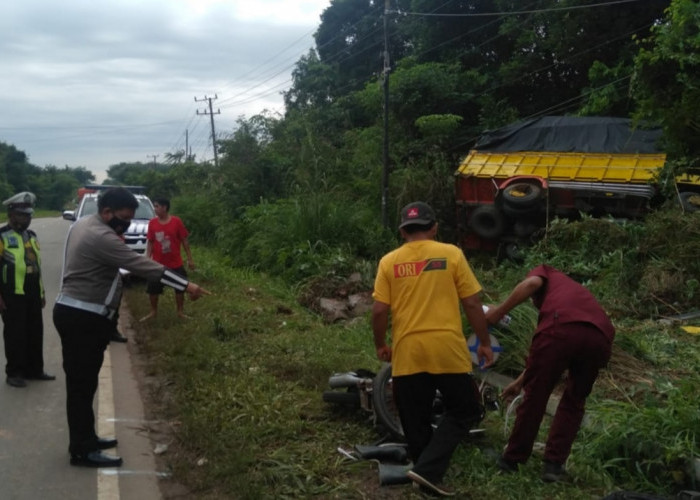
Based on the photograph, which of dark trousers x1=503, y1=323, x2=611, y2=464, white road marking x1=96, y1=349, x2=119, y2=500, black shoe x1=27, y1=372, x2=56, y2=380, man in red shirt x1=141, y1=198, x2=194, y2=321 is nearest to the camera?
dark trousers x1=503, y1=323, x2=611, y2=464

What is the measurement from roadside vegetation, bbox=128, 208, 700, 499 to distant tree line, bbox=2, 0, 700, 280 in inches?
102

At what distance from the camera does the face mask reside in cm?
502

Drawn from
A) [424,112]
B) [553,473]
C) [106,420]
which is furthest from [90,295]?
[424,112]

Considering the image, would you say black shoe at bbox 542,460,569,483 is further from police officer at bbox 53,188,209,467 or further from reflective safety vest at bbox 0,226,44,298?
reflective safety vest at bbox 0,226,44,298

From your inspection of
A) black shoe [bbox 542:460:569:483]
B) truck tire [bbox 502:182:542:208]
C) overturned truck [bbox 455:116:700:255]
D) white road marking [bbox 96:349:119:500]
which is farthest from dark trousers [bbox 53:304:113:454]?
truck tire [bbox 502:182:542:208]

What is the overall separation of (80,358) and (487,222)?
1150cm

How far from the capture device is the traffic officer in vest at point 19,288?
22.7 feet

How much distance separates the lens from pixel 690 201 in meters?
11.6

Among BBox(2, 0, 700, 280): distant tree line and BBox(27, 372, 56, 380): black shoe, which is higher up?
BBox(2, 0, 700, 280): distant tree line

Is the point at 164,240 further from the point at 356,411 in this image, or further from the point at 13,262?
the point at 356,411

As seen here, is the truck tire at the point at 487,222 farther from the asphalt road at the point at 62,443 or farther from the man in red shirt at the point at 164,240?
the asphalt road at the point at 62,443

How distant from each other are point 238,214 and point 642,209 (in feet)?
35.3

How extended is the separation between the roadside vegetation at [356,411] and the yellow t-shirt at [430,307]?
0.82 metres

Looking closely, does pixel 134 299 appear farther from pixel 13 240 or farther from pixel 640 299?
pixel 640 299
